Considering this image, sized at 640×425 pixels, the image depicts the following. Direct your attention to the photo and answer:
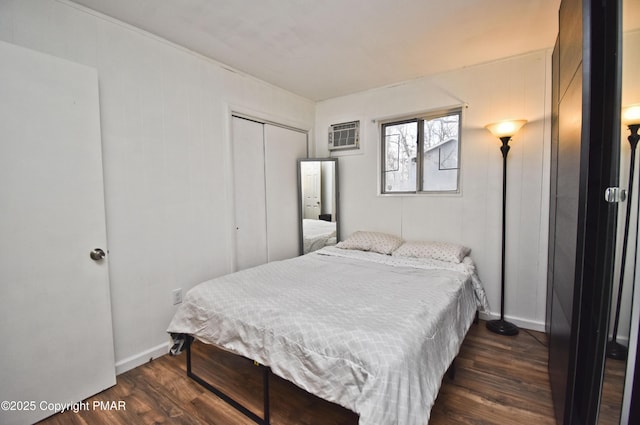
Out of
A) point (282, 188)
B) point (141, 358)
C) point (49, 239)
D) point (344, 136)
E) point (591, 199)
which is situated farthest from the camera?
point (344, 136)

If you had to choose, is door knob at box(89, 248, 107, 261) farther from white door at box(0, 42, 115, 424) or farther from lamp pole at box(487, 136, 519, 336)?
lamp pole at box(487, 136, 519, 336)

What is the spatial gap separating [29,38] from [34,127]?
0.57 meters

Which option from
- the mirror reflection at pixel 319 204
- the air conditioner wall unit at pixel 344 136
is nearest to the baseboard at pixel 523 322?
the mirror reflection at pixel 319 204

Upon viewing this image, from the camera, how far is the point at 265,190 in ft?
11.2

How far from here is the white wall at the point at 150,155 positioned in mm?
1956

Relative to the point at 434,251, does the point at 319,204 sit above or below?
above

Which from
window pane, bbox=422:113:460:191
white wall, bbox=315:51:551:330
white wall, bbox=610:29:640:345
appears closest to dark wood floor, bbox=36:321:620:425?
white wall, bbox=315:51:551:330

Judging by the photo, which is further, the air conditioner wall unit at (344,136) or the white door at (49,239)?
the air conditioner wall unit at (344,136)

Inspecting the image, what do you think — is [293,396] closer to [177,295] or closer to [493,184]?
[177,295]

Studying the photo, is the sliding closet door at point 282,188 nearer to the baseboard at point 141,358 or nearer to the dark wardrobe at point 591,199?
the baseboard at point 141,358

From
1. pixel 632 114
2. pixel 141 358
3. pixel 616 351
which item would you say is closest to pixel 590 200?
pixel 632 114

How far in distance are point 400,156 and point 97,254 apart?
313 cm

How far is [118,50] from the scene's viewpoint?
213 cm

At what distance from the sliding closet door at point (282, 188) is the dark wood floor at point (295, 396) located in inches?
60.4
